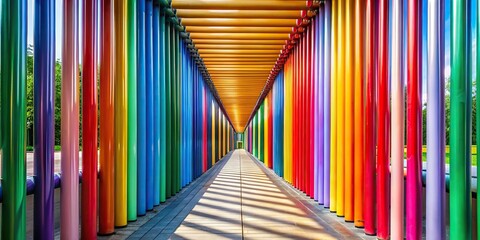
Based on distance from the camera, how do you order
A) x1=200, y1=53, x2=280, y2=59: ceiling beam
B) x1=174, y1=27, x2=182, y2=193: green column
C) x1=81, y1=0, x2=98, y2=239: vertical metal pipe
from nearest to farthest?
x1=81, y1=0, x2=98, y2=239: vertical metal pipe → x1=174, y1=27, x2=182, y2=193: green column → x1=200, y1=53, x2=280, y2=59: ceiling beam

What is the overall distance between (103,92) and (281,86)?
915 centimetres

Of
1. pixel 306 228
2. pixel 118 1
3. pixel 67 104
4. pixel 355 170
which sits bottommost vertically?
pixel 306 228

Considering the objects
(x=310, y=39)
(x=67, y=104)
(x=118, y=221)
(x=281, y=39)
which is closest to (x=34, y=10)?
(x=67, y=104)

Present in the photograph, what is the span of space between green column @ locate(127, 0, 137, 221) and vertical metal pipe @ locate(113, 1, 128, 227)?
254 mm

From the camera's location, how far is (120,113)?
5.29m

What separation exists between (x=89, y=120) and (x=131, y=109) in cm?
129

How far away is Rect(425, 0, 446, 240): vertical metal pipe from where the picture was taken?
136 inches

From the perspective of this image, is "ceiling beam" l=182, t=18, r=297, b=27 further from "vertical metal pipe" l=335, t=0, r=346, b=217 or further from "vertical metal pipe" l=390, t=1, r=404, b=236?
"vertical metal pipe" l=390, t=1, r=404, b=236

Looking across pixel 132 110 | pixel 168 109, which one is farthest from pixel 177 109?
pixel 132 110

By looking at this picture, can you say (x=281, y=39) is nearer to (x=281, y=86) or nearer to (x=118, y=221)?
(x=281, y=86)

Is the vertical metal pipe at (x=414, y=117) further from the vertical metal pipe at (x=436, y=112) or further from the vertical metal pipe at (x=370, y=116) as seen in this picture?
the vertical metal pipe at (x=370, y=116)

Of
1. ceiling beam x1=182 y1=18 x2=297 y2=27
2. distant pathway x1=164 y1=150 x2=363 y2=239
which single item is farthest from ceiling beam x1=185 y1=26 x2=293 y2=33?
distant pathway x1=164 y1=150 x2=363 y2=239

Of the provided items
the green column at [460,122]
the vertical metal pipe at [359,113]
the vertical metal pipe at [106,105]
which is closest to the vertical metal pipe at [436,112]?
the green column at [460,122]

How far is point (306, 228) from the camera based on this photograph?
17.1 feet
